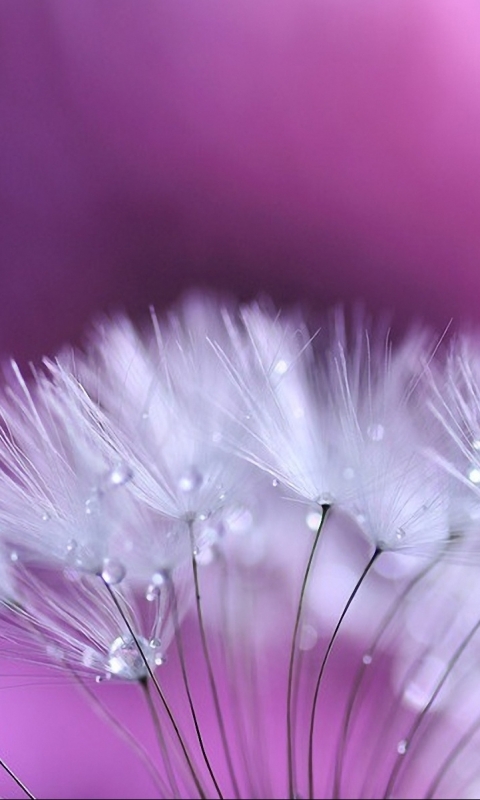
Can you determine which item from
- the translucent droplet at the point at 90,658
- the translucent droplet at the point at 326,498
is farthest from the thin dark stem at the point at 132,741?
the translucent droplet at the point at 326,498

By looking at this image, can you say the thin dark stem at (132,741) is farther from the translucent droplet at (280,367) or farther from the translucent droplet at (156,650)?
the translucent droplet at (280,367)

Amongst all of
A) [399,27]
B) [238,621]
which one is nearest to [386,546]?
[238,621]

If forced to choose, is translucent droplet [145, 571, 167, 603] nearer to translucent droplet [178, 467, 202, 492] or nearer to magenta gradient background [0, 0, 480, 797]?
translucent droplet [178, 467, 202, 492]

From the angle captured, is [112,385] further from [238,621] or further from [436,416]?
[238,621]

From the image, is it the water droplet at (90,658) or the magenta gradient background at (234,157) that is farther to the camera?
the magenta gradient background at (234,157)

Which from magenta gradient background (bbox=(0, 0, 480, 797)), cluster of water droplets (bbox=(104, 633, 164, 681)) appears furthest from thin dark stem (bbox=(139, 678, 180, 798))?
magenta gradient background (bbox=(0, 0, 480, 797))

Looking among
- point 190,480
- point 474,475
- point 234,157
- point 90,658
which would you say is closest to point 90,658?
point 90,658

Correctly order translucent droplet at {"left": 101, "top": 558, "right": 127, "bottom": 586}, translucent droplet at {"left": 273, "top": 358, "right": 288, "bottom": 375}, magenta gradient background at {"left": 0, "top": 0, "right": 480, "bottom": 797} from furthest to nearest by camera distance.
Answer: magenta gradient background at {"left": 0, "top": 0, "right": 480, "bottom": 797} → translucent droplet at {"left": 273, "top": 358, "right": 288, "bottom": 375} → translucent droplet at {"left": 101, "top": 558, "right": 127, "bottom": 586}
